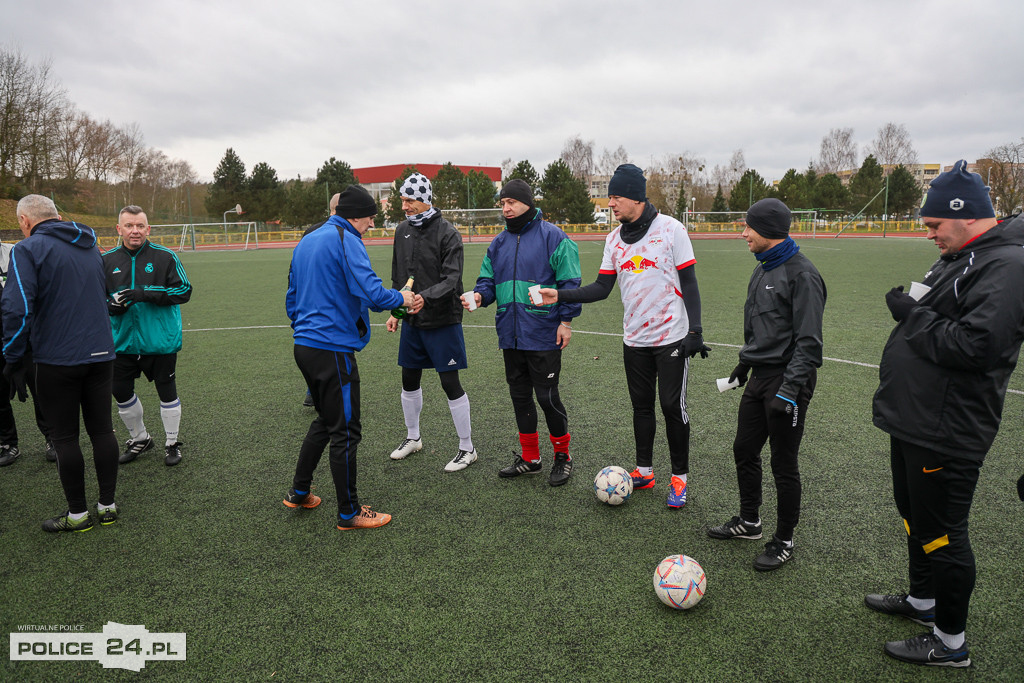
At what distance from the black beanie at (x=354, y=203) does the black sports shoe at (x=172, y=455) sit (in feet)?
9.09

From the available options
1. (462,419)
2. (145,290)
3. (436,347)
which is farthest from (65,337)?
(462,419)

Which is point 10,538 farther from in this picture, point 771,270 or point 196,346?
point 196,346

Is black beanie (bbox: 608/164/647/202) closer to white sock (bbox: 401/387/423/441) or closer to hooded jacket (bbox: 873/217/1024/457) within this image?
hooded jacket (bbox: 873/217/1024/457)

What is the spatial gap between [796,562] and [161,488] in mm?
4557

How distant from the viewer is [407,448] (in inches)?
213

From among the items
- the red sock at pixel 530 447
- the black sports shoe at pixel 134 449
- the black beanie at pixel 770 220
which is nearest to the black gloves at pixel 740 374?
the black beanie at pixel 770 220

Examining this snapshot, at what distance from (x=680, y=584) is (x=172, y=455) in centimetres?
433

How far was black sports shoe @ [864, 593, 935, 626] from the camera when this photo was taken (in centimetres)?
301

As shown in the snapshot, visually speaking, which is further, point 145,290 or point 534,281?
point 145,290

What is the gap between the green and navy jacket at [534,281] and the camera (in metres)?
4.61

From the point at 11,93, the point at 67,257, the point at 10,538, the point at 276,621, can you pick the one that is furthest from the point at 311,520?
the point at 11,93

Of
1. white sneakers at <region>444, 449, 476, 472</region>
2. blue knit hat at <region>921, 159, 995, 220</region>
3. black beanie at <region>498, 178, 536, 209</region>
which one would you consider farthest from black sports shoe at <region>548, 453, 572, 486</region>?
blue knit hat at <region>921, 159, 995, 220</region>

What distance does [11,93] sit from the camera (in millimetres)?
41625

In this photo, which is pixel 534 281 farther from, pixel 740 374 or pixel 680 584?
pixel 680 584
